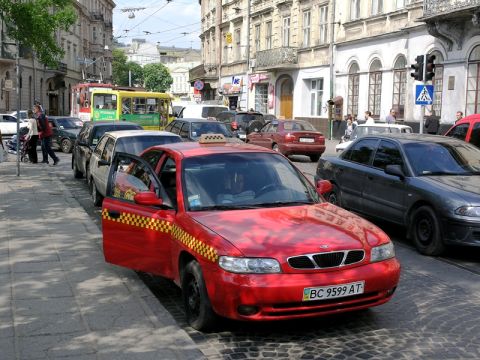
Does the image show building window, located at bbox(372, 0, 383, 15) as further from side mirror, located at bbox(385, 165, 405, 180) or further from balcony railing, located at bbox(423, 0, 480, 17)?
side mirror, located at bbox(385, 165, 405, 180)

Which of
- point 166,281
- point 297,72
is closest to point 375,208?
point 166,281

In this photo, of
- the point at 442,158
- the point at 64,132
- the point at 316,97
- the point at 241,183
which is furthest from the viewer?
the point at 316,97

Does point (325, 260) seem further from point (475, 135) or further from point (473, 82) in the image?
point (473, 82)

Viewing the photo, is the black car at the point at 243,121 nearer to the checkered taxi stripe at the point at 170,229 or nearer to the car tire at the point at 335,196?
the car tire at the point at 335,196

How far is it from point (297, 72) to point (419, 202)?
30.4 metres

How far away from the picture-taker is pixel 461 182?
7980mm

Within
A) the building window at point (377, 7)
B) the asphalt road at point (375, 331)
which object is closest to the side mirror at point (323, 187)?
the asphalt road at point (375, 331)

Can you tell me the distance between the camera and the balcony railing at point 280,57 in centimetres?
3744

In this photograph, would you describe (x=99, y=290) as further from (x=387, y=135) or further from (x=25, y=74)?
(x=25, y=74)

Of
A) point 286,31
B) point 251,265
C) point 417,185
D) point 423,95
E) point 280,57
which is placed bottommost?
point 251,265

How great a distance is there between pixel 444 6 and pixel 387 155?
16.5m

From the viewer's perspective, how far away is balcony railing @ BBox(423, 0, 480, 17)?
22.1m

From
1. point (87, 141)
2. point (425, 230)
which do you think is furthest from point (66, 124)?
point (425, 230)

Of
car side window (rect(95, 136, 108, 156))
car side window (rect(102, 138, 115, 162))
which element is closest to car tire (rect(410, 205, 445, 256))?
car side window (rect(102, 138, 115, 162))
